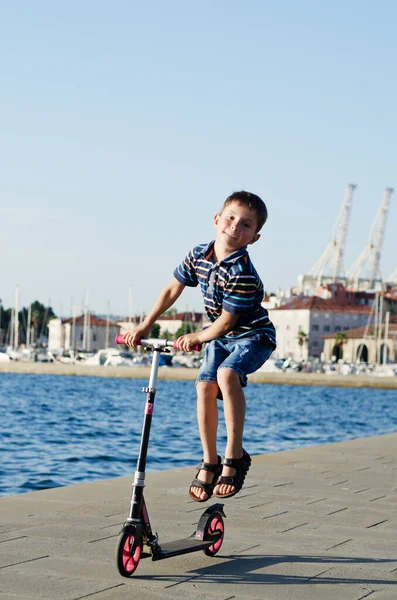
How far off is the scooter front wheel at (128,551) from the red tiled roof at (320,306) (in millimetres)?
154223

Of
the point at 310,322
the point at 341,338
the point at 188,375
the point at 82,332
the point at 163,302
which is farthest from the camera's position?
the point at 82,332

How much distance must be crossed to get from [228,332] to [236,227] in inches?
22.1

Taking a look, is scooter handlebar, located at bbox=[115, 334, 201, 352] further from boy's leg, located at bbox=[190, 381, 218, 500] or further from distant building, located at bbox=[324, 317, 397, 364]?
distant building, located at bbox=[324, 317, 397, 364]

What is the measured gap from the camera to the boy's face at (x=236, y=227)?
546 centimetres

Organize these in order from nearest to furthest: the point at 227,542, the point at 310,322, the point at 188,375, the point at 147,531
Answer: the point at 147,531 < the point at 227,542 < the point at 188,375 < the point at 310,322

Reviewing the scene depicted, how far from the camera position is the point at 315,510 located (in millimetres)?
7344

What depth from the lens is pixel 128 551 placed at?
4.94 meters

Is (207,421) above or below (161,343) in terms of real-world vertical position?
below

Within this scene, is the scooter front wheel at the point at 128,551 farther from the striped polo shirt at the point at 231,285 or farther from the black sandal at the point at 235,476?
the striped polo shirt at the point at 231,285

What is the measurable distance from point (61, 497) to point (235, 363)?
2573 millimetres

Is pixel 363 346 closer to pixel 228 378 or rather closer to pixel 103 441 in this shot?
pixel 103 441

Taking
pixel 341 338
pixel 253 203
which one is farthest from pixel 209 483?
pixel 341 338

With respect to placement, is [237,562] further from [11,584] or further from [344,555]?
[11,584]

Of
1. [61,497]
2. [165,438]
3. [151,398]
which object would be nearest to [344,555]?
[151,398]
